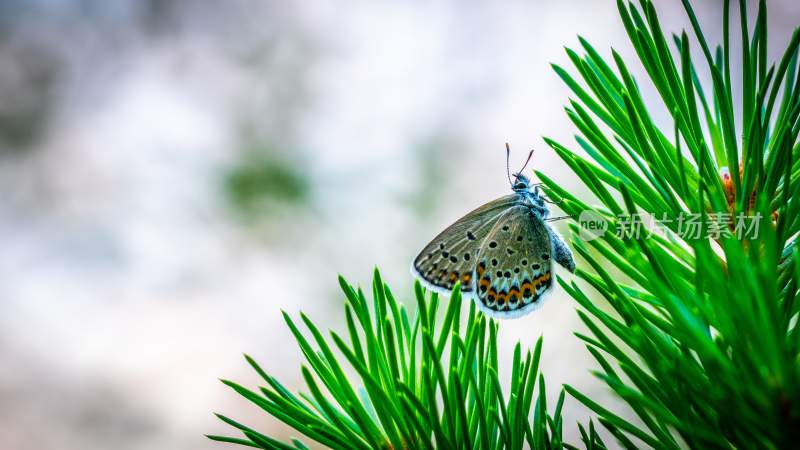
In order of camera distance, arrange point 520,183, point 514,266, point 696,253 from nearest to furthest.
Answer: point 696,253
point 514,266
point 520,183

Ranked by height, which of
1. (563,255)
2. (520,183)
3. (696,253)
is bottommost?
(696,253)

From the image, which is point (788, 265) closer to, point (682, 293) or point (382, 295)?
point (682, 293)

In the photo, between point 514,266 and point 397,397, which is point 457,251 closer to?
point 514,266

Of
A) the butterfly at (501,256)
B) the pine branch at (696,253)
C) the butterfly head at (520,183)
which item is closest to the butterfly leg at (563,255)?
the butterfly at (501,256)

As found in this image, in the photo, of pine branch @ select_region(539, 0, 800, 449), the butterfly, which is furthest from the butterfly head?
pine branch @ select_region(539, 0, 800, 449)

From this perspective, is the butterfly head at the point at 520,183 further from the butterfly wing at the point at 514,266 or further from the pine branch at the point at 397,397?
the pine branch at the point at 397,397

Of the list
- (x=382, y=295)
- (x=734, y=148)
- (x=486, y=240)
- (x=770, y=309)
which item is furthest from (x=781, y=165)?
(x=486, y=240)

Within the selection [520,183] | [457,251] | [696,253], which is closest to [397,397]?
[696,253]

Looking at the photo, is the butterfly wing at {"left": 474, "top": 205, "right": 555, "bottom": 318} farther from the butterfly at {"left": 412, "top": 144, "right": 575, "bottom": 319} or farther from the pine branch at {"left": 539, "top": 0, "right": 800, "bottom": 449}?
the pine branch at {"left": 539, "top": 0, "right": 800, "bottom": 449}
